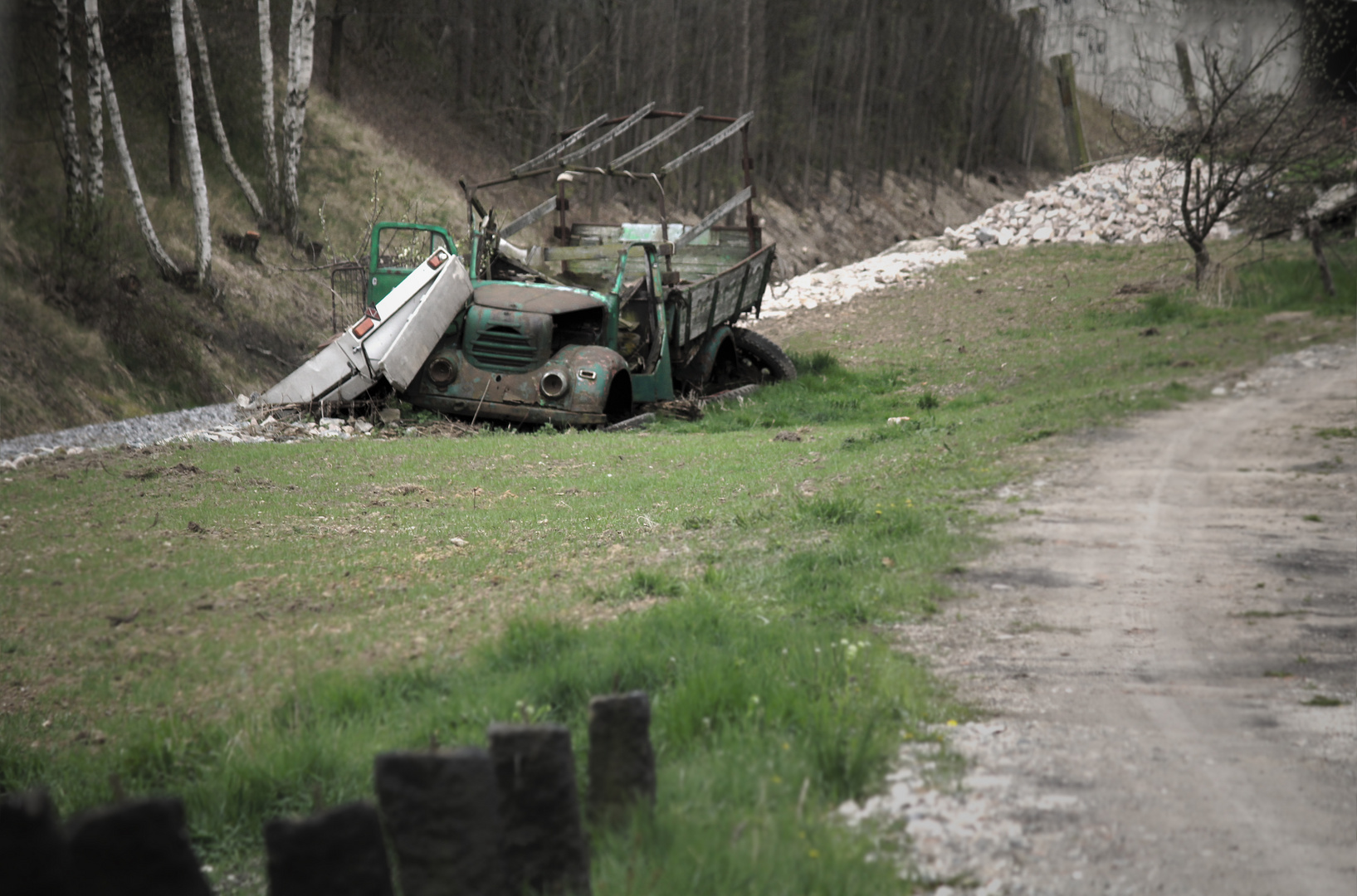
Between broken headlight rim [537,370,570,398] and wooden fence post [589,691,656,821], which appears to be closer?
wooden fence post [589,691,656,821]

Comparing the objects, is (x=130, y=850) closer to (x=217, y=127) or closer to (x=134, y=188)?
(x=134, y=188)

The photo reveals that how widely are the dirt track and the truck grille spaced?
664 centimetres

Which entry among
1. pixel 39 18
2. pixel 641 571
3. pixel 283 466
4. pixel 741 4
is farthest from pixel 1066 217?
pixel 641 571

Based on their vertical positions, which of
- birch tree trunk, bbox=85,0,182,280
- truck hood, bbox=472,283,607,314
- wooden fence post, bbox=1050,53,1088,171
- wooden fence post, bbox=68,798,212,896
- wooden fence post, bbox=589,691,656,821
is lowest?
wooden fence post, bbox=589,691,656,821

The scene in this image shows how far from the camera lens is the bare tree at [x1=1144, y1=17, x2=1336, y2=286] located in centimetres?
1290

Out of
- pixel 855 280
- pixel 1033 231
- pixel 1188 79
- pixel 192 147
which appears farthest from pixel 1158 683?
pixel 1033 231

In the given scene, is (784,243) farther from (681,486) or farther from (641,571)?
(641,571)

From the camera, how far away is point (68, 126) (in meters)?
→ 17.7

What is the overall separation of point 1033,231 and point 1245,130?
19.8 metres

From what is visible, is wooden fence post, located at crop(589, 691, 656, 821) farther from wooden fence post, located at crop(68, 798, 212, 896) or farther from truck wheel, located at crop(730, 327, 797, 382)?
truck wheel, located at crop(730, 327, 797, 382)

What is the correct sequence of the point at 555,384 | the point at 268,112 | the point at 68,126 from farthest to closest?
the point at 268,112, the point at 68,126, the point at 555,384

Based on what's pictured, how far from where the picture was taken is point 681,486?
30.6 feet

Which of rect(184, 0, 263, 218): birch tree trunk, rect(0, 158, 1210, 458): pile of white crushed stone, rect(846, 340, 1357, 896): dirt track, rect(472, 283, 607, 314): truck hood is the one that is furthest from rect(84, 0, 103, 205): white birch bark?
rect(846, 340, 1357, 896): dirt track

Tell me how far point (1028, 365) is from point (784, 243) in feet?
79.9
